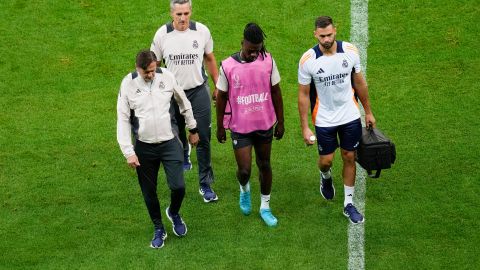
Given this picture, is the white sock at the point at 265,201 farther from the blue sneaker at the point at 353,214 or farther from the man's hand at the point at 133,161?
the man's hand at the point at 133,161

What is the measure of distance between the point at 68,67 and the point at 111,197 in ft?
10.3

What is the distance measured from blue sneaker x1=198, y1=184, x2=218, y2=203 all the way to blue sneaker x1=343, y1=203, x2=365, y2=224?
144 centimetres

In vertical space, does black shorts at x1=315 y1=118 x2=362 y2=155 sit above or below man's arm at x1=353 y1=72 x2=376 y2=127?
below

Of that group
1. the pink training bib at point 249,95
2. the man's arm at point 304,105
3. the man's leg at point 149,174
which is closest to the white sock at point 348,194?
the man's arm at point 304,105

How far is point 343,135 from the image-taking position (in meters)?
9.31

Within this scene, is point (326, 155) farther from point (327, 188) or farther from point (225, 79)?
point (225, 79)

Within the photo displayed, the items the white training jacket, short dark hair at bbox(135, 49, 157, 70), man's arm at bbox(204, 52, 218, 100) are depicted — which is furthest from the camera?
man's arm at bbox(204, 52, 218, 100)

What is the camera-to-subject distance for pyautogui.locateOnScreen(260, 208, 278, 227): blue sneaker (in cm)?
944

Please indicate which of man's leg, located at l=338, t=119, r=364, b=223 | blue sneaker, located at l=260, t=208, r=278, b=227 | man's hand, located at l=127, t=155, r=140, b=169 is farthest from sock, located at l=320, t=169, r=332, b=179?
man's hand, located at l=127, t=155, r=140, b=169

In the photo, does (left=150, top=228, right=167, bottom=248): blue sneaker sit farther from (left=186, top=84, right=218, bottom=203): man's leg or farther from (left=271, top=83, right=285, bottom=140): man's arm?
(left=271, top=83, right=285, bottom=140): man's arm

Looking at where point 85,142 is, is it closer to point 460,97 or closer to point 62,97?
point 62,97

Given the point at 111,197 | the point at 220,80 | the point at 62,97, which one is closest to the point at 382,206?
the point at 220,80

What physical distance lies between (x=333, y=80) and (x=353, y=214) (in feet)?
4.63

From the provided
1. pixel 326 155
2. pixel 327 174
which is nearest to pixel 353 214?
pixel 327 174
